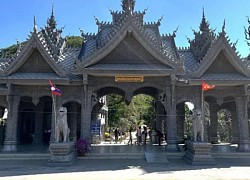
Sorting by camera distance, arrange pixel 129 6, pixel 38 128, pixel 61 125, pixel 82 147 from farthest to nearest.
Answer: pixel 38 128 < pixel 129 6 < pixel 82 147 < pixel 61 125

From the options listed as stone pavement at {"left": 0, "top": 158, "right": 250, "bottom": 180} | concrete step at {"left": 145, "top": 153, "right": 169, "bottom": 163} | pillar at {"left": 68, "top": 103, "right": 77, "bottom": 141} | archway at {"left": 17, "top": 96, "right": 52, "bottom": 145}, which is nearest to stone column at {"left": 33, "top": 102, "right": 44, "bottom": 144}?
archway at {"left": 17, "top": 96, "right": 52, "bottom": 145}

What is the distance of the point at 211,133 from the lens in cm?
2102

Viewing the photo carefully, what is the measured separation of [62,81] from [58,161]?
4.94 metres

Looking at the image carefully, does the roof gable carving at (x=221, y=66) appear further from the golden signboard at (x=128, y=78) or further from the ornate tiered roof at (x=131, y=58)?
the golden signboard at (x=128, y=78)

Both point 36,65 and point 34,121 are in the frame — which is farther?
point 34,121

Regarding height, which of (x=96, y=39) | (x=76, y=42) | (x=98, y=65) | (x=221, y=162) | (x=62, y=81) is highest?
(x=76, y=42)

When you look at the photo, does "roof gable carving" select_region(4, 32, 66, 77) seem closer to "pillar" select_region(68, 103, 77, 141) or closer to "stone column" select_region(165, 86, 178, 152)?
"pillar" select_region(68, 103, 77, 141)

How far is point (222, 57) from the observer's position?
1602 centimetres

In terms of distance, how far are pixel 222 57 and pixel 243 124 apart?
447 centimetres

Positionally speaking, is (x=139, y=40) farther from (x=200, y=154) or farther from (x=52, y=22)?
(x=52, y=22)

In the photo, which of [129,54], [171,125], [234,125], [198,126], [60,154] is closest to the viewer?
[60,154]

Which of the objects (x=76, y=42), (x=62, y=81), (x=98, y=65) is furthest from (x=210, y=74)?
(x=76, y=42)

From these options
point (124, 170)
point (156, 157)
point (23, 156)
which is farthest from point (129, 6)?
point (23, 156)

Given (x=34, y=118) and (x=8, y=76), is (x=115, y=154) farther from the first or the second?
(x=34, y=118)
